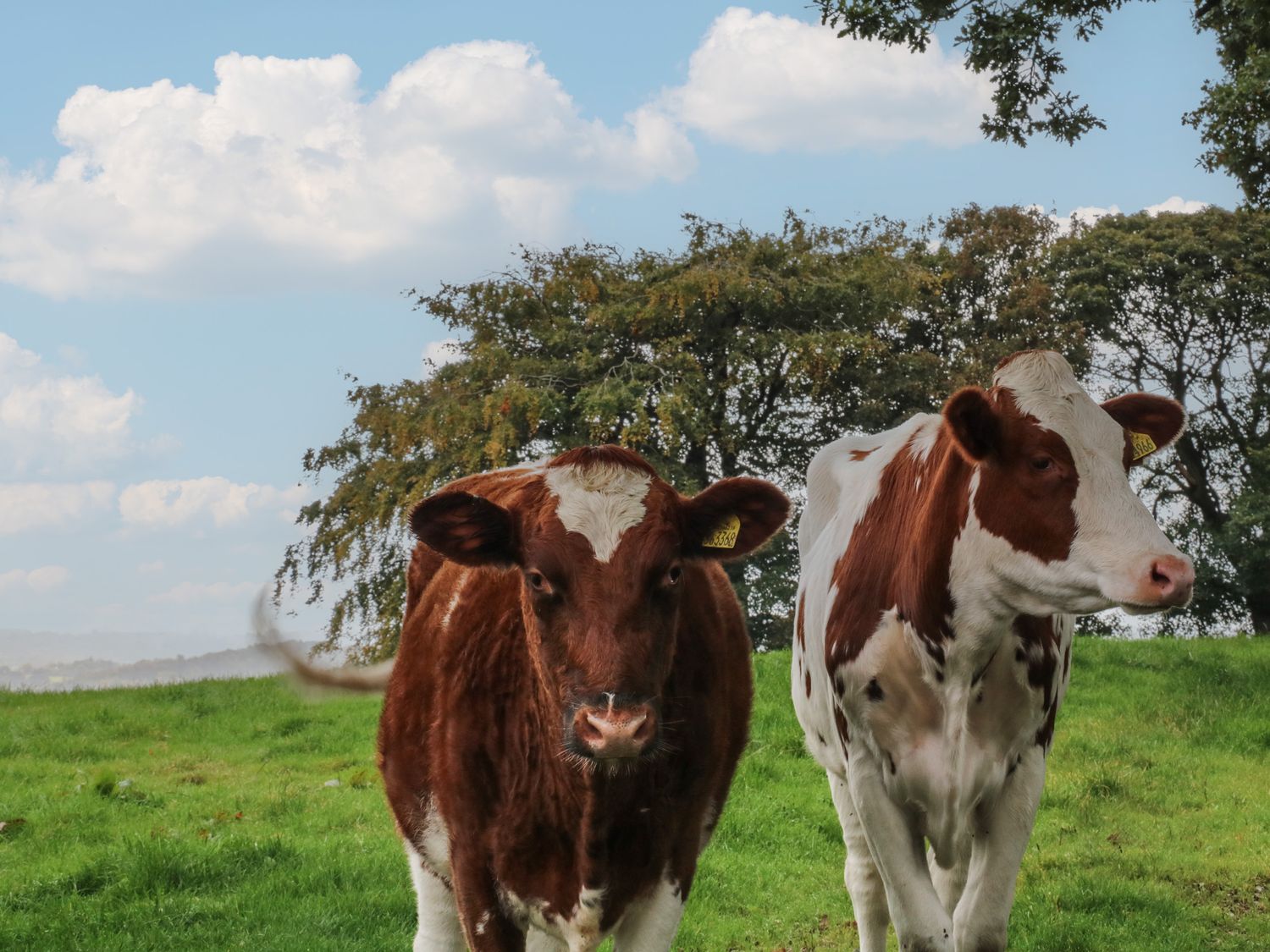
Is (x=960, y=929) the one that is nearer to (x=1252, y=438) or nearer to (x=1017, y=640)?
(x=1017, y=640)

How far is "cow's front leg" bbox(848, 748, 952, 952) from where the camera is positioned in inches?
197

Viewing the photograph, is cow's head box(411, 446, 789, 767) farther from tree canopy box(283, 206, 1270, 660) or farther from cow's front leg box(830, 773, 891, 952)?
tree canopy box(283, 206, 1270, 660)

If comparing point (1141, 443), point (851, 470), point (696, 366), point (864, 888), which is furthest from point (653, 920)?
point (696, 366)

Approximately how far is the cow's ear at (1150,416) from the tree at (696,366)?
16.6 m

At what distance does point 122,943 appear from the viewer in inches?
275

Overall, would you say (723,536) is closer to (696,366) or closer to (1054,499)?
(1054,499)

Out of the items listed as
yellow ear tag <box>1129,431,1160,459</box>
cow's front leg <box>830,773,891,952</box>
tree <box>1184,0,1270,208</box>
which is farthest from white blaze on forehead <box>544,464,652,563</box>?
tree <box>1184,0,1270,208</box>

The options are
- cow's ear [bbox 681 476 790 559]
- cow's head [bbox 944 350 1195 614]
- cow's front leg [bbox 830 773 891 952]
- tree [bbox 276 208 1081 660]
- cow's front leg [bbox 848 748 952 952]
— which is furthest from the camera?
tree [bbox 276 208 1081 660]

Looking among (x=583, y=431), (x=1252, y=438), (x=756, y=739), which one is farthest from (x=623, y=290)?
(x=756, y=739)

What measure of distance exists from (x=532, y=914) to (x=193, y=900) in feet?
14.3

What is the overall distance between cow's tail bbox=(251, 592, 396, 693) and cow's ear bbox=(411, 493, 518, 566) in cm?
120

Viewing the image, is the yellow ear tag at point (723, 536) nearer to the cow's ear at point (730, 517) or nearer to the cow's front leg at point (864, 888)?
the cow's ear at point (730, 517)

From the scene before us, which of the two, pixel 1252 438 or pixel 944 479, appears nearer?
pixel 944 479

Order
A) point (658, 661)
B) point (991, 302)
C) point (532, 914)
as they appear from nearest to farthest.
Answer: point (658, 661) < point (532, 914) < point (991, 302)
